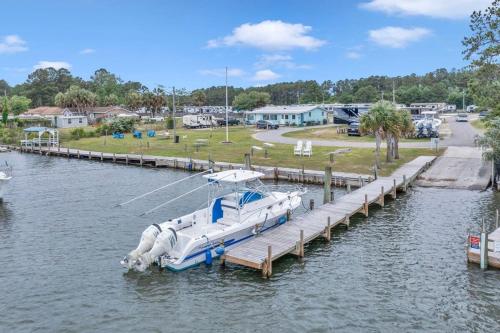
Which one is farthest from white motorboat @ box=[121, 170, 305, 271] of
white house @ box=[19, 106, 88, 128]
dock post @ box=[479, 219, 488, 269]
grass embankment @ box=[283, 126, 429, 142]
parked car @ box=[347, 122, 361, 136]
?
white house @ box=[19, 106, 88, 128]

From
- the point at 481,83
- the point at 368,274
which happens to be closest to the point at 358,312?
the point at 368,274

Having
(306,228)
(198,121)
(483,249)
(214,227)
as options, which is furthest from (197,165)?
(198,121)

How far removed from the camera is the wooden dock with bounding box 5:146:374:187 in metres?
37.8

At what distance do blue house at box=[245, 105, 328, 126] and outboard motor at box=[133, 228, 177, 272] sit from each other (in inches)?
2561

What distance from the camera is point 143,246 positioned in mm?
20234

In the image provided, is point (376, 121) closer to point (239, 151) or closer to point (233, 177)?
point (239, 151)

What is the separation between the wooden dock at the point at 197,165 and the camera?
3778 cm

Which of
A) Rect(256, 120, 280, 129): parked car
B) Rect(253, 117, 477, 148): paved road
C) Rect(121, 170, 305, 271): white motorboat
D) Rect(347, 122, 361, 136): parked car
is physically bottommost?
Rect(121, 170, 305, 271): white motorboat

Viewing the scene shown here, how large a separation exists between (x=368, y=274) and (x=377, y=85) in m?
168

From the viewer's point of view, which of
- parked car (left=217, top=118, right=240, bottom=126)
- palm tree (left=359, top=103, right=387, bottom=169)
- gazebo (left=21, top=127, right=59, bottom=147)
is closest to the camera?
palm tree (left=359, top=103, right=387, bottom=169)

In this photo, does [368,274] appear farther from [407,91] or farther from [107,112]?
→ [407,91]

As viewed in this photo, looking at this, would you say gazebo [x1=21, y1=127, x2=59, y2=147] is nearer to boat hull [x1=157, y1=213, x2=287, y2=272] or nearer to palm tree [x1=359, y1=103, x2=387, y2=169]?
palm tree [x1=359, y1=103, x2=387, y2=169]

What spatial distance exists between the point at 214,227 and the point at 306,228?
4.78 m

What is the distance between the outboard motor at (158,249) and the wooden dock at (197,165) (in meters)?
17.7
